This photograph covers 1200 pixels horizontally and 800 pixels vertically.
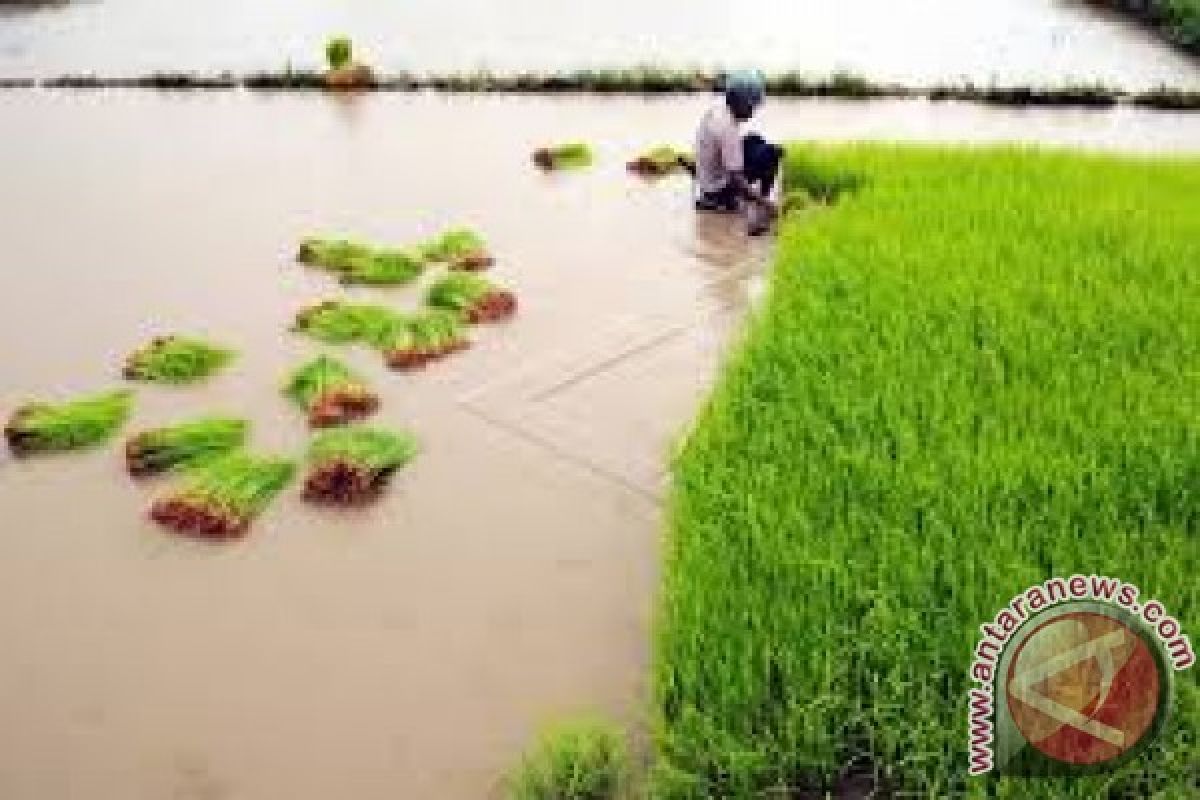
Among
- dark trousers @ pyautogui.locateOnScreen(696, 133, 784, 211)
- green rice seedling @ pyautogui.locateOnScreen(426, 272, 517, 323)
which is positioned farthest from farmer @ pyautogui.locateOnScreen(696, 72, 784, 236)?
green rice seedling @ pyautogui.locateOnScreen(426, 272, 517, 323)

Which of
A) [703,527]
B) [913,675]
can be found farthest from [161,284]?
[913,675]

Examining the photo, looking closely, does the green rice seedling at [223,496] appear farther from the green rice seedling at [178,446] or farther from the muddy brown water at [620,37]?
the muddy brown water at [620,37]

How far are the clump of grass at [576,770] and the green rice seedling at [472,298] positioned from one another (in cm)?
261

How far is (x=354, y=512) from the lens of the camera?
3.87 m

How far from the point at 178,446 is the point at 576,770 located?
2.10 metres

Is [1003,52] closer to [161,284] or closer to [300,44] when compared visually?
[300,44]

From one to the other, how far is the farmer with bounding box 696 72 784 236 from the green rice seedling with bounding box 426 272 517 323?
1.41 metres

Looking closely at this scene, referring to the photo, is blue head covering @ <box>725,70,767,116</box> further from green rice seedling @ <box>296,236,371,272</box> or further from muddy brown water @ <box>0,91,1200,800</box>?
green rice seedling @ <box>296,236,371,272</box>

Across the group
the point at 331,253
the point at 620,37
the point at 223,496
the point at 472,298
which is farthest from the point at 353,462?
the point at 620,37

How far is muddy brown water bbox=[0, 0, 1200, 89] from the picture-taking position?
9.80m

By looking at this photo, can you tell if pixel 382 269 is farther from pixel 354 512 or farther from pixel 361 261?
pixel 354 512

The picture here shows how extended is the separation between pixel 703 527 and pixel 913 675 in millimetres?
680

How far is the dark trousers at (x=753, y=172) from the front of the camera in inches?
248

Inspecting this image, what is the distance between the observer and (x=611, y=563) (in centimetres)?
356
